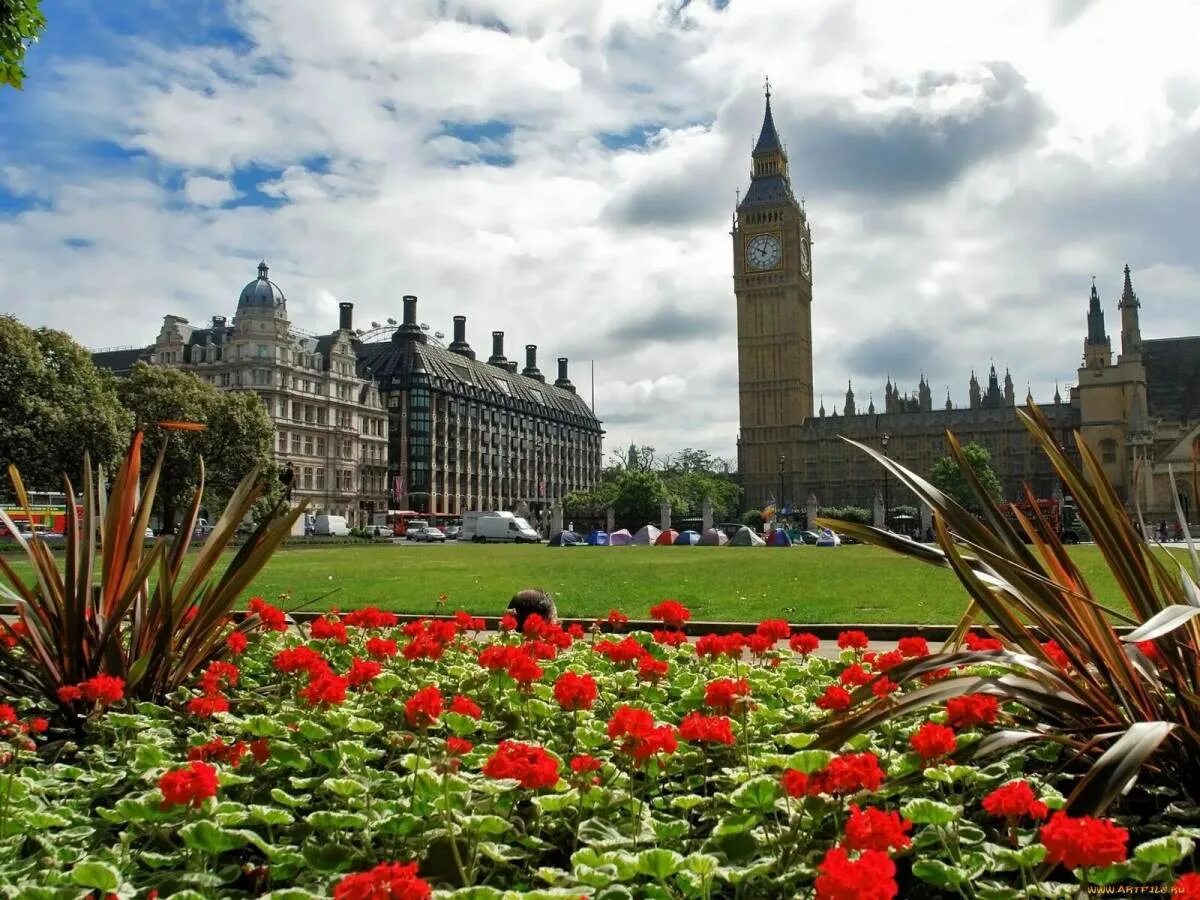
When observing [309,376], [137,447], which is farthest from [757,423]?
[137,447]

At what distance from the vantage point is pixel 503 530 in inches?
2566

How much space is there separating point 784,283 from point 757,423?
683 inches

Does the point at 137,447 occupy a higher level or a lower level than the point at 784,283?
lower

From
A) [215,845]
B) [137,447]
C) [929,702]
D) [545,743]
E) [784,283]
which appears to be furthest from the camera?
[784,283]

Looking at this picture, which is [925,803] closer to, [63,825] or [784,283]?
[63,825]

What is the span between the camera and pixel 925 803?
313 cm

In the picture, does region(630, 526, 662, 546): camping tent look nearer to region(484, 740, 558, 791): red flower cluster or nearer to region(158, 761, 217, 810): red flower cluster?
region(484, 740, 558, 791): red flower cluster

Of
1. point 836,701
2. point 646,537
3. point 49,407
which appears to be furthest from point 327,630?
point 646,537

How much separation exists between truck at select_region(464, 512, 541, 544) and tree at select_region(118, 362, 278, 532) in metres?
16.6

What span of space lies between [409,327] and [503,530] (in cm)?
3728

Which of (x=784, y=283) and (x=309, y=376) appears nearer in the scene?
(x=309, y=376)

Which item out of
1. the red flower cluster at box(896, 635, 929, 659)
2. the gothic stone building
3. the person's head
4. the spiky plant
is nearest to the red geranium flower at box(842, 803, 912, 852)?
the spiky plant

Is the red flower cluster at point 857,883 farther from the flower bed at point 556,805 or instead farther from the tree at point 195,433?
the tree at point 195,433

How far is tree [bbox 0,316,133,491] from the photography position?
37719mm
